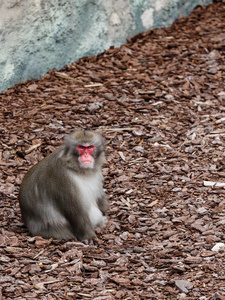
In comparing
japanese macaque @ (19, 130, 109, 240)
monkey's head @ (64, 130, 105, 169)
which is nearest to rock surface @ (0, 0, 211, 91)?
japanese macaque @ (19, 130, 109, 240)

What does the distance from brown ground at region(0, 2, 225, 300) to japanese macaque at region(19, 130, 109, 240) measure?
0.58ft

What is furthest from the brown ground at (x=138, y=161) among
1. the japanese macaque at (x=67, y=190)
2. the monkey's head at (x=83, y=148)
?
the monkey's head at (x=83, y=148)

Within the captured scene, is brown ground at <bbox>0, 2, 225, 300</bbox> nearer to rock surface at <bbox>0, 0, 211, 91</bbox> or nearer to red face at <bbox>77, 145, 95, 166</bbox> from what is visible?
rock surface at <bbox>0, 0, 211, 91</bbox>

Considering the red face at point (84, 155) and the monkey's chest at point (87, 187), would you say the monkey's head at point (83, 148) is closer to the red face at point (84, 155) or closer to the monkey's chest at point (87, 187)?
the red face at point (84, 155)

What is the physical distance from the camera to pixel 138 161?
25.1 ft

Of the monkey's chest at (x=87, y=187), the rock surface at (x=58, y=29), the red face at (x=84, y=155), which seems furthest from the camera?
the rock surface at (x=58, y=29)

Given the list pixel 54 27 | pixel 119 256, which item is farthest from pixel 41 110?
pixel 119 256

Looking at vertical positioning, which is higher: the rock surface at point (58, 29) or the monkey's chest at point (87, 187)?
the rock surface at point (58, 29)

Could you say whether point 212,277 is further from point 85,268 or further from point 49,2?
point 49,2

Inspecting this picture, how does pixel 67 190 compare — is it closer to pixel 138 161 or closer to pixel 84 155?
pixel 84 155

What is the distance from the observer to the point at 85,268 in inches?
216

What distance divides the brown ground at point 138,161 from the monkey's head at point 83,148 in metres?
0.86

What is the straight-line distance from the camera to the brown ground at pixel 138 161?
5.32 metres

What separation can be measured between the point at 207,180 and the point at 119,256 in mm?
1859
